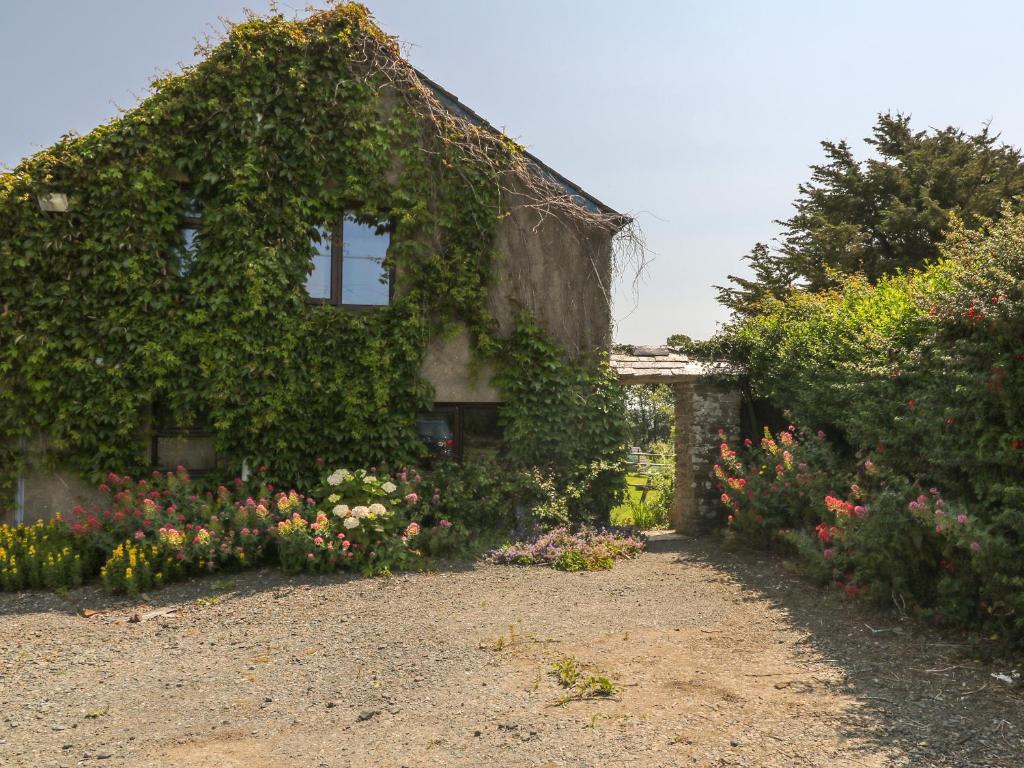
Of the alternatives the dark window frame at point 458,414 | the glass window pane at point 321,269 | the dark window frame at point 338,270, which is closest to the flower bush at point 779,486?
the dark window frame at point 458,414

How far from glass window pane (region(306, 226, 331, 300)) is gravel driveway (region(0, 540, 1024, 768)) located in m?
4.00

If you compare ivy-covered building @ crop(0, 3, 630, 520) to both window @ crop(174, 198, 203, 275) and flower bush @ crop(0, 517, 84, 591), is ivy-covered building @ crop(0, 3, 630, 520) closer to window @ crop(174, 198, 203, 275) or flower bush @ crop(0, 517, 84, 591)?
window @ crop(174, 198, 203, 275)

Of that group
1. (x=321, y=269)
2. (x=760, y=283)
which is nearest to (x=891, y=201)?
(x=760, y=283)

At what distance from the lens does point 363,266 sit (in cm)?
980

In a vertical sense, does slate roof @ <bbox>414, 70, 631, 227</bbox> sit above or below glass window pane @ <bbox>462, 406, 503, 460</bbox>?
above

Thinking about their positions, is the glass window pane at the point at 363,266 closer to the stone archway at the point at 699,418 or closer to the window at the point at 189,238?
the window at the point at 189,238

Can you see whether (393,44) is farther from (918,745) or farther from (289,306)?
(918,745)

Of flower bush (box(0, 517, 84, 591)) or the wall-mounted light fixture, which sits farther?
the wall-mounted light fixture

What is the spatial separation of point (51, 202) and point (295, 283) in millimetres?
2890

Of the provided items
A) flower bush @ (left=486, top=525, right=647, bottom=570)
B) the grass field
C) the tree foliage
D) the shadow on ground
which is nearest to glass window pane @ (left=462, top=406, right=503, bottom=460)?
flower bush @ (left=486, top=525, right=647, bottom=570)

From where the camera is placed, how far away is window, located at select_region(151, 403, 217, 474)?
9219 millimetres

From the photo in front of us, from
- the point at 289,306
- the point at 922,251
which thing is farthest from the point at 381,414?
the point at 922,251

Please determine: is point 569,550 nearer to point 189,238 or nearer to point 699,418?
point 699,418

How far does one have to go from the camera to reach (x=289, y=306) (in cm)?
921
